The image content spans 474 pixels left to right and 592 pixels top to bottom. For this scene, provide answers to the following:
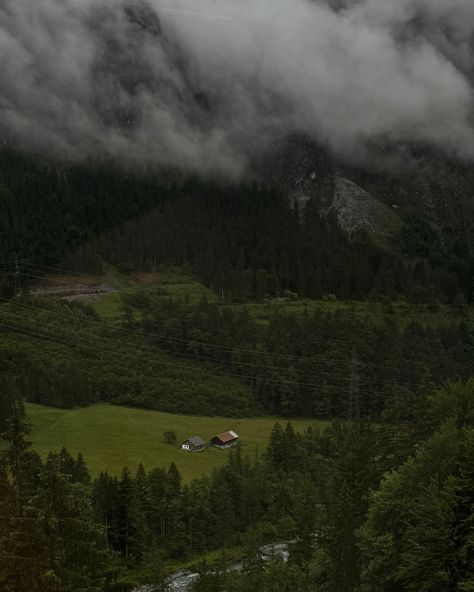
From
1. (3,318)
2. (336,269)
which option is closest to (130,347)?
(3,318)

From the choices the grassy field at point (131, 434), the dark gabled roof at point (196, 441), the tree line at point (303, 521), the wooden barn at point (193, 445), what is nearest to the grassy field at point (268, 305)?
the grassy field at point (131, 434)

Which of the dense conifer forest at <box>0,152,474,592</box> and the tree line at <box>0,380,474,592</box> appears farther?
the dense conifer forest at <box>0,152,474,592</box>

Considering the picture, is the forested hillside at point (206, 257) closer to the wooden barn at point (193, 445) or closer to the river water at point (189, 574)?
the wooden barn at point (193, 445)

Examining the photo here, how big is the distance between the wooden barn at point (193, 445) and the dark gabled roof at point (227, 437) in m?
3.34

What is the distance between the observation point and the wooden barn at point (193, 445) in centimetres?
10669

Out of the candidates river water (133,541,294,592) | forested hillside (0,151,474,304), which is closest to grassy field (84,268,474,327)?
forested hillside (0,151,474,304)

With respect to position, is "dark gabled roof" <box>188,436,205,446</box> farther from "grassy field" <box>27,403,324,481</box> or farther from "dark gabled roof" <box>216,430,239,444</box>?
"dark gabled roof" <box>216,430,239,444</box>

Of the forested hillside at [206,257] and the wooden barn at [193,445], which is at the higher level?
the forested hillside at [206,257]

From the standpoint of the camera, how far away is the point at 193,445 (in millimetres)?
106875

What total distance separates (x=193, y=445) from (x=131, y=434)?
11.2 m

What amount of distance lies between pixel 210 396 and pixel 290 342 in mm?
23003

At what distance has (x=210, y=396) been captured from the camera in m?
131

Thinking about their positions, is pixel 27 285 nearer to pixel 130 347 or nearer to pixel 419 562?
pixel 130 347

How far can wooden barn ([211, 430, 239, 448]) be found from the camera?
110 m
